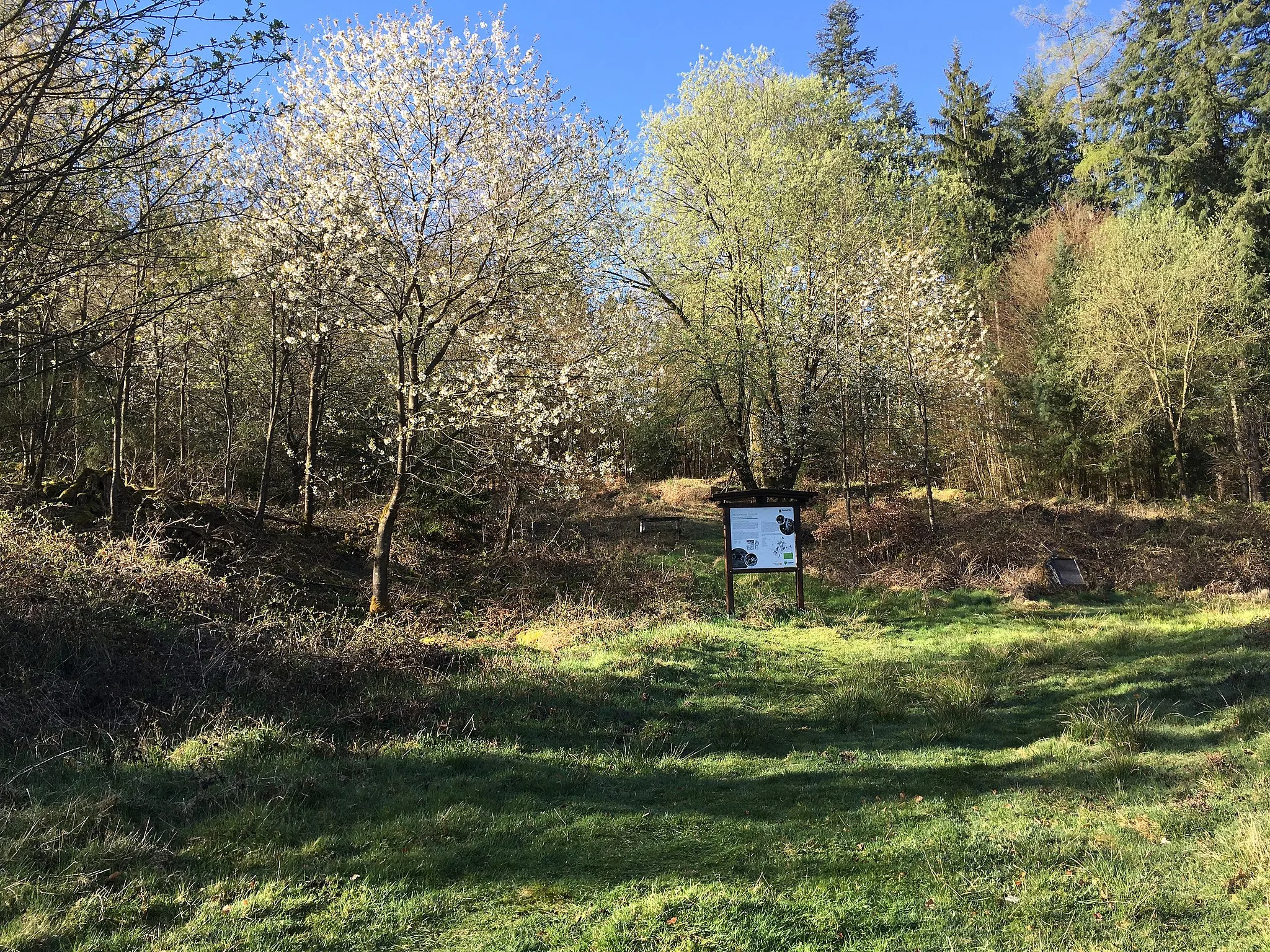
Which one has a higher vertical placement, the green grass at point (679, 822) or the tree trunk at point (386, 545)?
the tree trunk at point (386, 545)

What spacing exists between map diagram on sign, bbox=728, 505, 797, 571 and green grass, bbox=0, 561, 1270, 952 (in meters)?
3.83

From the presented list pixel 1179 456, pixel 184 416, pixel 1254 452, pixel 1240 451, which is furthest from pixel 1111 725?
pixel 1240 451

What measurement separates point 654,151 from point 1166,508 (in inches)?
627

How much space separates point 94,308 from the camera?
12.0m

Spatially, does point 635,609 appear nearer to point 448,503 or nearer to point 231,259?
point 448,503

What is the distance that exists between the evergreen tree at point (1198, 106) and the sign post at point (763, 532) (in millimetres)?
20214

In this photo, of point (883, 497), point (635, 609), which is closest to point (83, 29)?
point (635, 609)

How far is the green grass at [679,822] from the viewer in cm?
319

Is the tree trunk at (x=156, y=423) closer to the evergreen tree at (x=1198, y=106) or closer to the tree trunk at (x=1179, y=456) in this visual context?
the tree trunk at (x=1179, y=456)

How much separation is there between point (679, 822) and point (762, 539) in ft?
23.5

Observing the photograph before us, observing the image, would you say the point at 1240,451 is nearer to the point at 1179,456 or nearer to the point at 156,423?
the point at 1179,456

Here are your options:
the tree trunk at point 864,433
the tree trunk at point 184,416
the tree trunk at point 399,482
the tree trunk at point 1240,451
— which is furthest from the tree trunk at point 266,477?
the tree trunk at point 1240,451

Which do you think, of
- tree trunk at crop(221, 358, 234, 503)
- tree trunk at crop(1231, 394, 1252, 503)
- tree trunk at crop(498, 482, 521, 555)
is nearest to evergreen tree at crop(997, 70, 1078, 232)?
tree trunk at crop(1231, 394, 1252, 503)

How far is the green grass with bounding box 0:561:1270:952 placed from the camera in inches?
125
